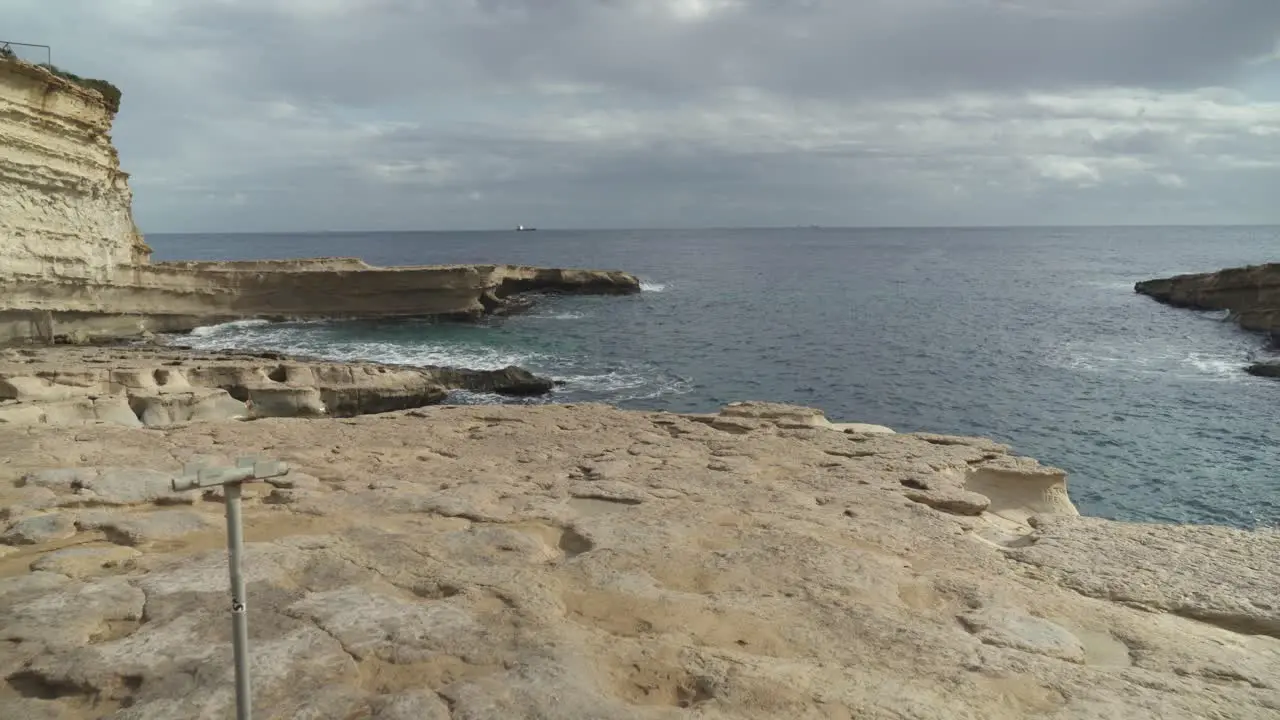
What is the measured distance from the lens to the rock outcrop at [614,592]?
14.6 ft

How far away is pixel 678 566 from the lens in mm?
6258

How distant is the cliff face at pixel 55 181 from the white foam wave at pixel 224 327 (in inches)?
218

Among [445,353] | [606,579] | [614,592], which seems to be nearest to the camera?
[614,592]

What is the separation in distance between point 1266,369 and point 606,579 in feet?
101

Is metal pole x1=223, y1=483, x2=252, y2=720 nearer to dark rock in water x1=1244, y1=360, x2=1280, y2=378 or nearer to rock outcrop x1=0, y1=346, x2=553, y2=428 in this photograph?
rock outcrop x1=0, y1=346, x2=553, y2=428

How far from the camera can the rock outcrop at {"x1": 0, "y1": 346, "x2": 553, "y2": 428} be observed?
12.5 m

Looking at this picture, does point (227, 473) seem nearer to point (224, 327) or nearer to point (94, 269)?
point (94, 269)

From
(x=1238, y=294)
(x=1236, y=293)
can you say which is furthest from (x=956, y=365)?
(x=1236, y=293)

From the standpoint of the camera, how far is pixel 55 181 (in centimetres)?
2252

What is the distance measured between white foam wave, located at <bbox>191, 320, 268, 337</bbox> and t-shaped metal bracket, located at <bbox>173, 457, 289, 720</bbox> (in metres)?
31.5

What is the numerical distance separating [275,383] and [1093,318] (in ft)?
144

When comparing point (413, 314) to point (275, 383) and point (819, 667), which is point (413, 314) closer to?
point (275, 383)

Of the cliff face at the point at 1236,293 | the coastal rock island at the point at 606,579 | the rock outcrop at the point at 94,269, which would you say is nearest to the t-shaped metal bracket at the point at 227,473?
the coastal rock island at the point at 606,579

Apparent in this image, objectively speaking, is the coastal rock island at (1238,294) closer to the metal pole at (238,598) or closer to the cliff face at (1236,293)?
the cliff face at (1236,293)
